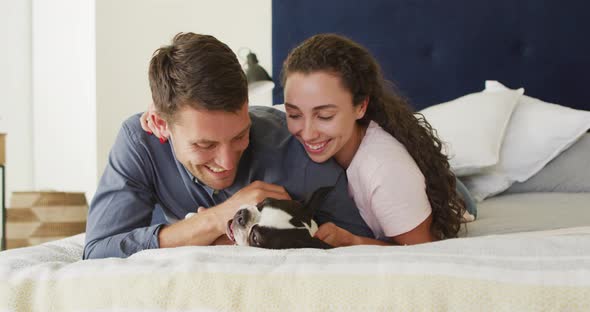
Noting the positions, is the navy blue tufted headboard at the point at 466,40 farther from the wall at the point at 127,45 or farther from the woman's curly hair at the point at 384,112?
the woman's curly hair at the point at 384,112

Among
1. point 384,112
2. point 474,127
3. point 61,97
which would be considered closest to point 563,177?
point 474,127

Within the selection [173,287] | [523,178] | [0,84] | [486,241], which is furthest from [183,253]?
[0,84]

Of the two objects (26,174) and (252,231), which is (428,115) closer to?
(252,231)

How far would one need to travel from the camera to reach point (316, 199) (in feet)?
4.39

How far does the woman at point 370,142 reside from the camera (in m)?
1.48

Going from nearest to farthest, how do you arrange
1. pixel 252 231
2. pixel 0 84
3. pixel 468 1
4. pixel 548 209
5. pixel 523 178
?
pixel 252 231
pixel 548 209
pixel 523 178
pixel 468 1
pixel 0 84

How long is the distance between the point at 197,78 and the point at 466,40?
2.03m

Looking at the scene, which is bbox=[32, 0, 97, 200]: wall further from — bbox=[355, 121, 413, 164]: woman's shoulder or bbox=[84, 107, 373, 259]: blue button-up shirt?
bbox=[355, 121, 413, 164]: woman's shoulder

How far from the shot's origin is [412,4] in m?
3.03

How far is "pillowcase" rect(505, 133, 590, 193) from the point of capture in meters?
2.44

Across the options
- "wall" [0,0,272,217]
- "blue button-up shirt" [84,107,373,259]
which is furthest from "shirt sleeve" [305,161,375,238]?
→ "wall" [0,0,272,217]

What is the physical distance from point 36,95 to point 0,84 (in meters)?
0.23

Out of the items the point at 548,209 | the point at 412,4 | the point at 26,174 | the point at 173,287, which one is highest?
the point at 412,4

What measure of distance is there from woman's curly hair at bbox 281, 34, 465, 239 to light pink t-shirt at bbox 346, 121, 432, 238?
8cm
